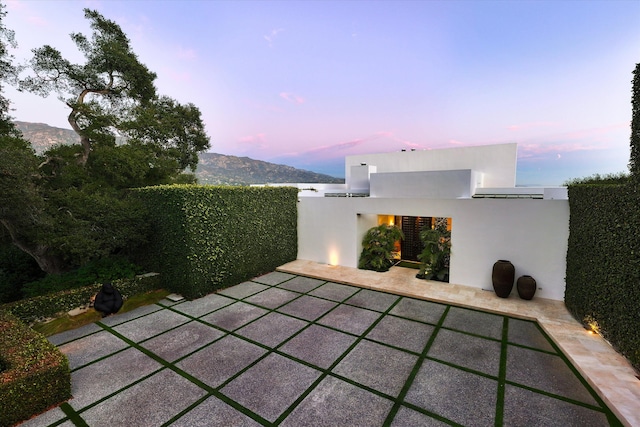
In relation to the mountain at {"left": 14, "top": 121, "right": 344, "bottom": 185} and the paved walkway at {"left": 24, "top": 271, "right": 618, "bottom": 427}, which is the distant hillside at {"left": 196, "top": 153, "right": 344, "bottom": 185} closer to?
the mountain at {"left": 14, "top": 121, "right": 344, "bottom": 185}

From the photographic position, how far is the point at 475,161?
1266 centimetres

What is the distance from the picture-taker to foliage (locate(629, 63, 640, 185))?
12.2ft

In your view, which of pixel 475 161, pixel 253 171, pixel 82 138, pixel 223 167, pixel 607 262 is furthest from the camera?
pixel 253 171

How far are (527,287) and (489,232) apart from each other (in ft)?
5.27

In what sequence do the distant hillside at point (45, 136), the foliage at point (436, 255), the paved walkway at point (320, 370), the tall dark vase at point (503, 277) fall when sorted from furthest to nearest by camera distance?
the distant hillside at point (45, 136)
the foliage at point (436, 255)
the tall dark vase at point (503, 277)
the paved walkway at point (320, 370)

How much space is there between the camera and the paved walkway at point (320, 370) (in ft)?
10.2

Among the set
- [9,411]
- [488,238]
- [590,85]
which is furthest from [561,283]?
[9,411]

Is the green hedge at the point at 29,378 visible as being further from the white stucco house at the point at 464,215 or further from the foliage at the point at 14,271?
the foliage at the point at 14,271

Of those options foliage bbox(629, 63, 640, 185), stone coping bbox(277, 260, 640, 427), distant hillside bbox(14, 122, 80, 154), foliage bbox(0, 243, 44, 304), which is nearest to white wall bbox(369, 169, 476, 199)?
stone coping bbox(277, 260, 640, 427)

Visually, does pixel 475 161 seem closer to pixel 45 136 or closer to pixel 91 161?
pixel 91 161

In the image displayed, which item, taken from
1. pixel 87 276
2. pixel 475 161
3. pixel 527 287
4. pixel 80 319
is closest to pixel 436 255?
pixel 527 287

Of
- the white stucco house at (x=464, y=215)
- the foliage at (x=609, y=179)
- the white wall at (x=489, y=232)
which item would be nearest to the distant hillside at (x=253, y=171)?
the white stucco house at (x=464, y=215)

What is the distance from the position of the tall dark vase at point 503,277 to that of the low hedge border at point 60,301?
32.7 ft

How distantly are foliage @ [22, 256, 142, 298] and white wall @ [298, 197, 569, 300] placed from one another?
23.5 feet
